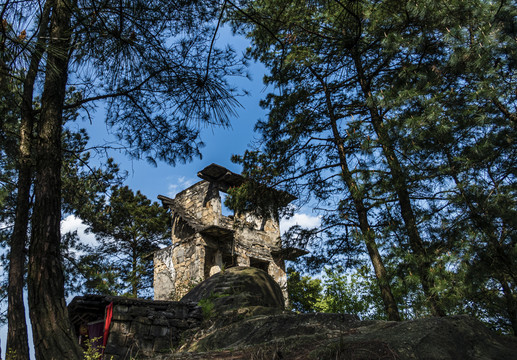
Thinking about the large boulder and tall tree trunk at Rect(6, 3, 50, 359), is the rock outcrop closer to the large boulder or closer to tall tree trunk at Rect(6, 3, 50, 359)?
the large boulder

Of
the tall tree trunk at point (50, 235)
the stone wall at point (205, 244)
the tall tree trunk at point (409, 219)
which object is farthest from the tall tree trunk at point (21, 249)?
the stone wall at point (205, 244)

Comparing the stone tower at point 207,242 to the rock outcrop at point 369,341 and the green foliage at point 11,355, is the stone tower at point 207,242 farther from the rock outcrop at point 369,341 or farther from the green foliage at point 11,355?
the rock outcrop at point 369,341

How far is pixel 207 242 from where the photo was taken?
12.6 meters

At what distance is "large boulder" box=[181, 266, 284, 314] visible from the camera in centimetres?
713

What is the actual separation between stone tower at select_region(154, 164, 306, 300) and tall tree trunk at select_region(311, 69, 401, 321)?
16.2 feet

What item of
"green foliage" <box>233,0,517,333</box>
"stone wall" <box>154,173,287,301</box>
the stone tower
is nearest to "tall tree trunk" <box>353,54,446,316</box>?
"green foliage" <box>233,0,517,333</box>

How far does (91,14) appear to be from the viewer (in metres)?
4.20

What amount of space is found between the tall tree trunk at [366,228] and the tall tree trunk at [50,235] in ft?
14.8

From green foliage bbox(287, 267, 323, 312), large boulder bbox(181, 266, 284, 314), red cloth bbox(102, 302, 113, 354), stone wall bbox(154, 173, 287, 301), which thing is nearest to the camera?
red cloth bbox(102, 302, 113, 354)

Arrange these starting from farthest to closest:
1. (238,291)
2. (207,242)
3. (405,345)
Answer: (207,242), (238,291), (405,345)

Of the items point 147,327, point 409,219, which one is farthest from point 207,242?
point 409,219

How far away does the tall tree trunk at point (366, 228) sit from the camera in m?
6.24

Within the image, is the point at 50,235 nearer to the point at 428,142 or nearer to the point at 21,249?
the point at 21,249

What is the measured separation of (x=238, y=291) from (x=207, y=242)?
5254 millimetres
